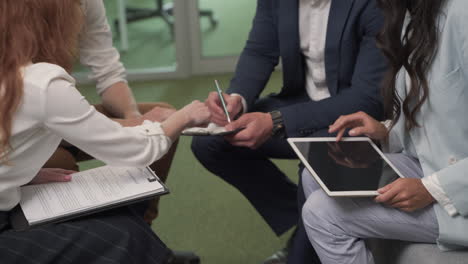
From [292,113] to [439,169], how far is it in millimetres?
539

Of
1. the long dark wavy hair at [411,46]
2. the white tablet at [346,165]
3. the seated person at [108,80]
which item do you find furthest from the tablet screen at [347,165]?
the seated person at [108,80]

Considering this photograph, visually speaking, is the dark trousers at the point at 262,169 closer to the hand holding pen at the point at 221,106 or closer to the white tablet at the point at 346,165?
the hand holding pen at the point at 221,106

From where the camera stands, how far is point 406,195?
1237 millimetres

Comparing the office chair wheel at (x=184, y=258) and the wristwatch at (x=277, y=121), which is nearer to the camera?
the wristwatch at (x=277, y=121)

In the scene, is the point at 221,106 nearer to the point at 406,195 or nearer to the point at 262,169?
the point at 262,169

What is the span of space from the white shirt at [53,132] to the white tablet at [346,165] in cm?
40

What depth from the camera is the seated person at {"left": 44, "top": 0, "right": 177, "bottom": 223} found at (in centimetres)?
182

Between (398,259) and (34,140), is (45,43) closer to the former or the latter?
(34,140)

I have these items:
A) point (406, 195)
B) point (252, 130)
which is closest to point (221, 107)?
point (252, 130)

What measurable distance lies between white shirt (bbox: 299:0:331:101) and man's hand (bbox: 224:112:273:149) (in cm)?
24

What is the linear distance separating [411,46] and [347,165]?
32cm

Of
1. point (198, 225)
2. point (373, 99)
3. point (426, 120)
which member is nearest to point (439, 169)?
point (426, 120)

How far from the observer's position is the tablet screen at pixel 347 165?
1290mm

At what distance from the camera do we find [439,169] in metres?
1.32
